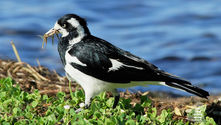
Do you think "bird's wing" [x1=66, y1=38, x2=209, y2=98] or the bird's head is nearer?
"bird's wing" [x1=66, y1=38, x2=209, y2=98]

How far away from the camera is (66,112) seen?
5.23 meters

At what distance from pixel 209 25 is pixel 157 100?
23.4 ft

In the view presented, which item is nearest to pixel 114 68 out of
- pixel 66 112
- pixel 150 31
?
pixel 66 112

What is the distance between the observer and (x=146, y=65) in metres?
5.90

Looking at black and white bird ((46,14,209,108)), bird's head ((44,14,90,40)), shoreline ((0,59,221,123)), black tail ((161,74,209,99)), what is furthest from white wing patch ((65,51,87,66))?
black tail ((161,74,209,99))

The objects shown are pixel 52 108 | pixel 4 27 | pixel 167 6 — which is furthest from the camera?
pixel 167 6

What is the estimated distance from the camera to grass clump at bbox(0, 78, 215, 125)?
200 inches

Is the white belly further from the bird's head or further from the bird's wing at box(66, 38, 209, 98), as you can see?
the bird's head

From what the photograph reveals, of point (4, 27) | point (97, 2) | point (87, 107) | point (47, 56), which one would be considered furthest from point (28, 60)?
point (87, 107)

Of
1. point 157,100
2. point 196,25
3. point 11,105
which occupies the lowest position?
point 11,105

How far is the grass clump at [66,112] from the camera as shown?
5.08 metres

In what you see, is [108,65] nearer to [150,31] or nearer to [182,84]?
[182,84]

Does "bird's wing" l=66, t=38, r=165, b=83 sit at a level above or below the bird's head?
below

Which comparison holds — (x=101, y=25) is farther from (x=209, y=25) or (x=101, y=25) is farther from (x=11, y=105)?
(x=11, y=105)
